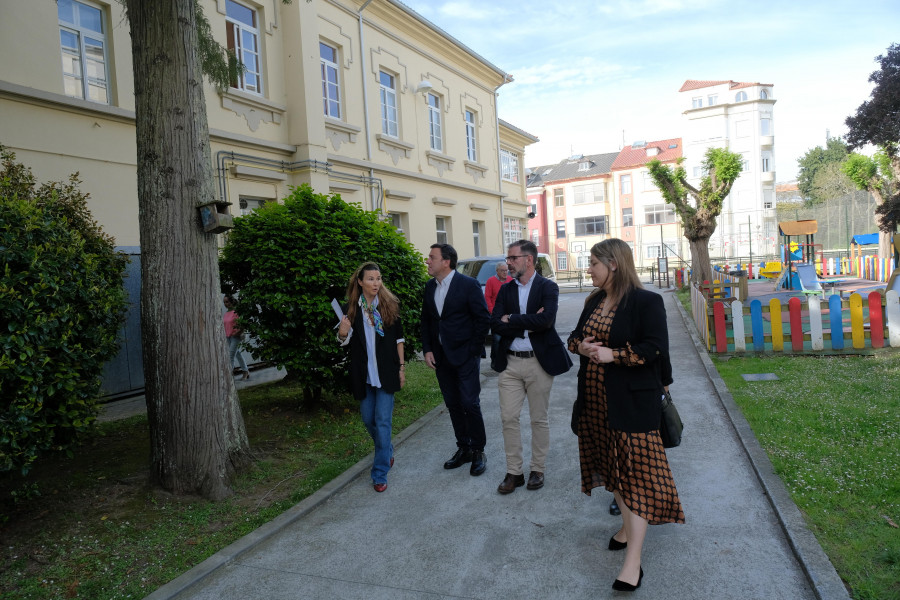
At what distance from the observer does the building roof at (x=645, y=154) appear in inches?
2175

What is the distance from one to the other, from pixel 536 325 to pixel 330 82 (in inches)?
501

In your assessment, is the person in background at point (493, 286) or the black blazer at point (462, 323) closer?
the black blazer at point (462, 323)

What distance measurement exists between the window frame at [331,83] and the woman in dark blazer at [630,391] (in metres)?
12.9

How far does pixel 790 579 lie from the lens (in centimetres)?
321

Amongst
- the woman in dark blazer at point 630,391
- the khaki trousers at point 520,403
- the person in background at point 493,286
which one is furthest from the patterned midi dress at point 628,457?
the person in background at point 493,286

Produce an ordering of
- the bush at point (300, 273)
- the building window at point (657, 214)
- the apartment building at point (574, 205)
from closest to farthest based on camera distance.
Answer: the bush at point (300, 273)
the building window at point (657, 214)
the apartment building at point (574, 205)

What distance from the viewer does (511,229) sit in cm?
2680

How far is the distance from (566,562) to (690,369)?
621 cm

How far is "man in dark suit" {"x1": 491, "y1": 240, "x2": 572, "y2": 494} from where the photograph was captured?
4.62 meters

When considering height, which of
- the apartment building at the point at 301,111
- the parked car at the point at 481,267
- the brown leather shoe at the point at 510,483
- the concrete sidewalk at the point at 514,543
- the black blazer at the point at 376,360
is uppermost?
the apartment building at the point at 301,111

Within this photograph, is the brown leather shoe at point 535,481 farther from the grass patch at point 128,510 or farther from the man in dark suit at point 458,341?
the grass patch at point 128,510

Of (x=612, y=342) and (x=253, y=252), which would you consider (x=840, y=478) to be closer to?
(x=612, y=342)

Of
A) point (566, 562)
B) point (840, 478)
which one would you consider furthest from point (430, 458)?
point (840, 478)

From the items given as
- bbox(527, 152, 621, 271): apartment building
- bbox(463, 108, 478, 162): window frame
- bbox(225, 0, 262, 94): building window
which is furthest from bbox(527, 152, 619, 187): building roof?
bbox(225, 0, 262, 94): building window
